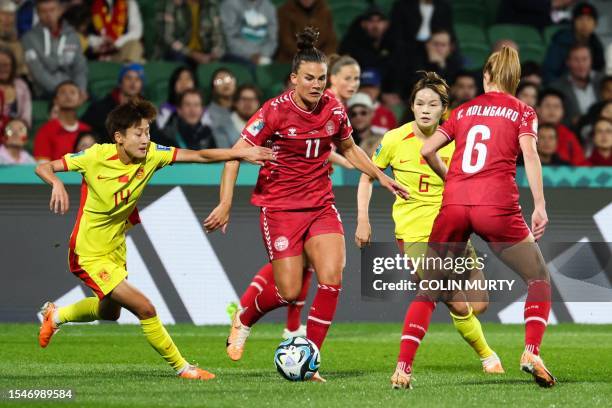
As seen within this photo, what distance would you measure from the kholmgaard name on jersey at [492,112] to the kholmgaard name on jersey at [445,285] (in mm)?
1058

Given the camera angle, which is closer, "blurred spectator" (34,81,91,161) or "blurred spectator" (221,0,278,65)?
"blurred spectator" (34,81,91,161)

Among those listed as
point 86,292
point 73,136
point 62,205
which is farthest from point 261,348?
point 73,136

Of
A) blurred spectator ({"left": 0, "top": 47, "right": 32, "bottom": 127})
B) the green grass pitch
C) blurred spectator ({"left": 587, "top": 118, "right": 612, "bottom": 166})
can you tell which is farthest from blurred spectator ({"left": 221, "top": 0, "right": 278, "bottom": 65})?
the green grass pitch

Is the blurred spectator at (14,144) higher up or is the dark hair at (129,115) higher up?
the dark hair at (129,115)

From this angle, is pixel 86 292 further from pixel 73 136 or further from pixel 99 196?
pixel 99 196

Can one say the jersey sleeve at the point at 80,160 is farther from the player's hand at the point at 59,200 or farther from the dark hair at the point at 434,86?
the dark hair at the point at 434,86

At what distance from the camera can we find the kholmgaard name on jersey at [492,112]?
7352 millimetres

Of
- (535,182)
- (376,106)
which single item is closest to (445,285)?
(535,182)

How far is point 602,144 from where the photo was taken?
13.7m

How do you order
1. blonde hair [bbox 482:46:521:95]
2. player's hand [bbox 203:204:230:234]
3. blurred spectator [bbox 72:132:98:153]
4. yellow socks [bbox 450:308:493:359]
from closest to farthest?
blonde hair [bbox 482:46:521:95], player's hand [bbox 203:204:230:234], yellow socks [bbox 450:308:493:359], blurred spectator [bbox 72:132:98:153]

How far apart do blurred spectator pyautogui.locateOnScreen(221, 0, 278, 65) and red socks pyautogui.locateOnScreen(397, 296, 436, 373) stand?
883 cm

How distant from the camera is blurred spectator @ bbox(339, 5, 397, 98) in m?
15.6

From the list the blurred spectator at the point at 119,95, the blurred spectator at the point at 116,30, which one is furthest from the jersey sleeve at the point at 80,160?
the blurred spectator at the point at 116,30

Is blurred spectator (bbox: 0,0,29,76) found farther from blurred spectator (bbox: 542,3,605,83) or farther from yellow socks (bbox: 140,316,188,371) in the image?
yellow socks (bbox: 140,316,188,371)
